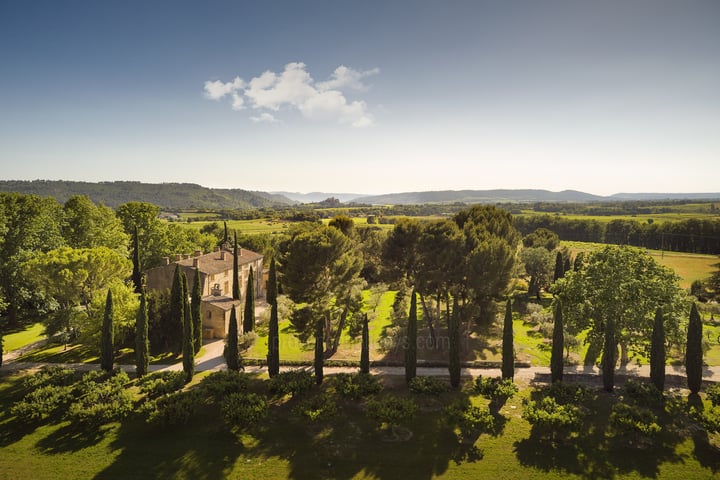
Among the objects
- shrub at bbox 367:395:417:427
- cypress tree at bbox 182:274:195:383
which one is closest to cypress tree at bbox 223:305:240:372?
cypress tree at bbox 182:274:195:383

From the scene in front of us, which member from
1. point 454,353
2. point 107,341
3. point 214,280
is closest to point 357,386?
point 454,353

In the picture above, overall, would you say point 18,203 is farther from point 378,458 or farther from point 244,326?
point 378,458

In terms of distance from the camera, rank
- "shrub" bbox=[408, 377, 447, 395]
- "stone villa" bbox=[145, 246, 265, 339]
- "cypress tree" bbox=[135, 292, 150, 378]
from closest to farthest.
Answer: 1. "shrub" bbox=[408, 377, 447, 395]
2. "cypress tree" bbox=[135, 292, 150, 378]
3. "stone villa" bbox=[145, 246, 265, 339]

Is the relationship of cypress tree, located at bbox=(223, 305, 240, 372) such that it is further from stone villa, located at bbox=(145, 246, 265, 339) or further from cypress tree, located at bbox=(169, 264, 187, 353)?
cypress tree, located at bbox=(169, 264, 187, 353)

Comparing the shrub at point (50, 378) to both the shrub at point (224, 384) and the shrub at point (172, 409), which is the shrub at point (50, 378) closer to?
the shrub at point (172, 409)

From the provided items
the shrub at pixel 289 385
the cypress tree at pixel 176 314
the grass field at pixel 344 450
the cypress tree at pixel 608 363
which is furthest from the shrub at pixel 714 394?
the cypress tree at pixel 176 314

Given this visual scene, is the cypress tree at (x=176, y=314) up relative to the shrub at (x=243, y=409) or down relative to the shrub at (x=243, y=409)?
up

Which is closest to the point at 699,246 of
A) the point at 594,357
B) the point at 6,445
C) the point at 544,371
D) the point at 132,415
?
the point at 594,357
